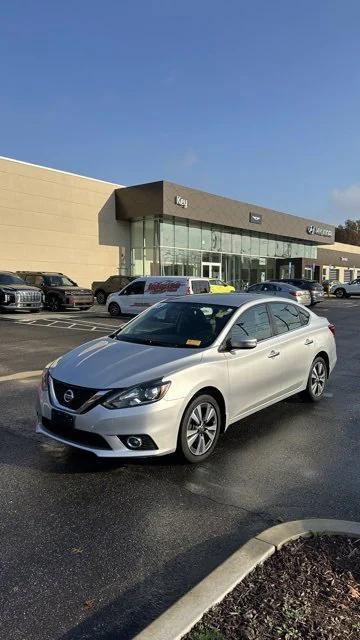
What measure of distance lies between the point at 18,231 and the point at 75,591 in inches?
1161

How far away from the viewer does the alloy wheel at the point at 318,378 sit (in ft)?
22.6

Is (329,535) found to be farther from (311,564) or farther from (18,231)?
(18,231)

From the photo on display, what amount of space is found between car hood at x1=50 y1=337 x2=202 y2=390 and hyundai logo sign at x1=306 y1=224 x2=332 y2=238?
50.9 metres

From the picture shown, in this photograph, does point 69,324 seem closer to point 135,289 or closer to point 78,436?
point 135,289

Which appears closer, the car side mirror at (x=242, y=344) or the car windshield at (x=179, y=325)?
the car side mirror at (x=242, y=344)

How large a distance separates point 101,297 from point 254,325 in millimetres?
24437

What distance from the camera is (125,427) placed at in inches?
164

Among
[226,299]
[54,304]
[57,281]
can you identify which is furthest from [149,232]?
[226,299]

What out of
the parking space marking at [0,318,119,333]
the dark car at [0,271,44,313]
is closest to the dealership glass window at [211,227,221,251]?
the dark car at [0,271,44,313]

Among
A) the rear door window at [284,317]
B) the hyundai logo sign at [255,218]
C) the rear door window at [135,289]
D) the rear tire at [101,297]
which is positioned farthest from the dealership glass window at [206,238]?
the rear door window at [284,317]

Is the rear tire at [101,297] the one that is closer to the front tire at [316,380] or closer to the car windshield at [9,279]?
the car windshield at [9,279]

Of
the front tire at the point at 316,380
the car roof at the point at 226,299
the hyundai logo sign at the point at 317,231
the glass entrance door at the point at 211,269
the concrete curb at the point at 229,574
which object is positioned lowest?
the concrete curb at the point at 229,574

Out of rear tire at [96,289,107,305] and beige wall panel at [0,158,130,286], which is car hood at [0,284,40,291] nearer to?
rear tire at [96,289,107,305]

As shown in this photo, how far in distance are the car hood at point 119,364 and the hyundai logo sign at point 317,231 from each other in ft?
167
